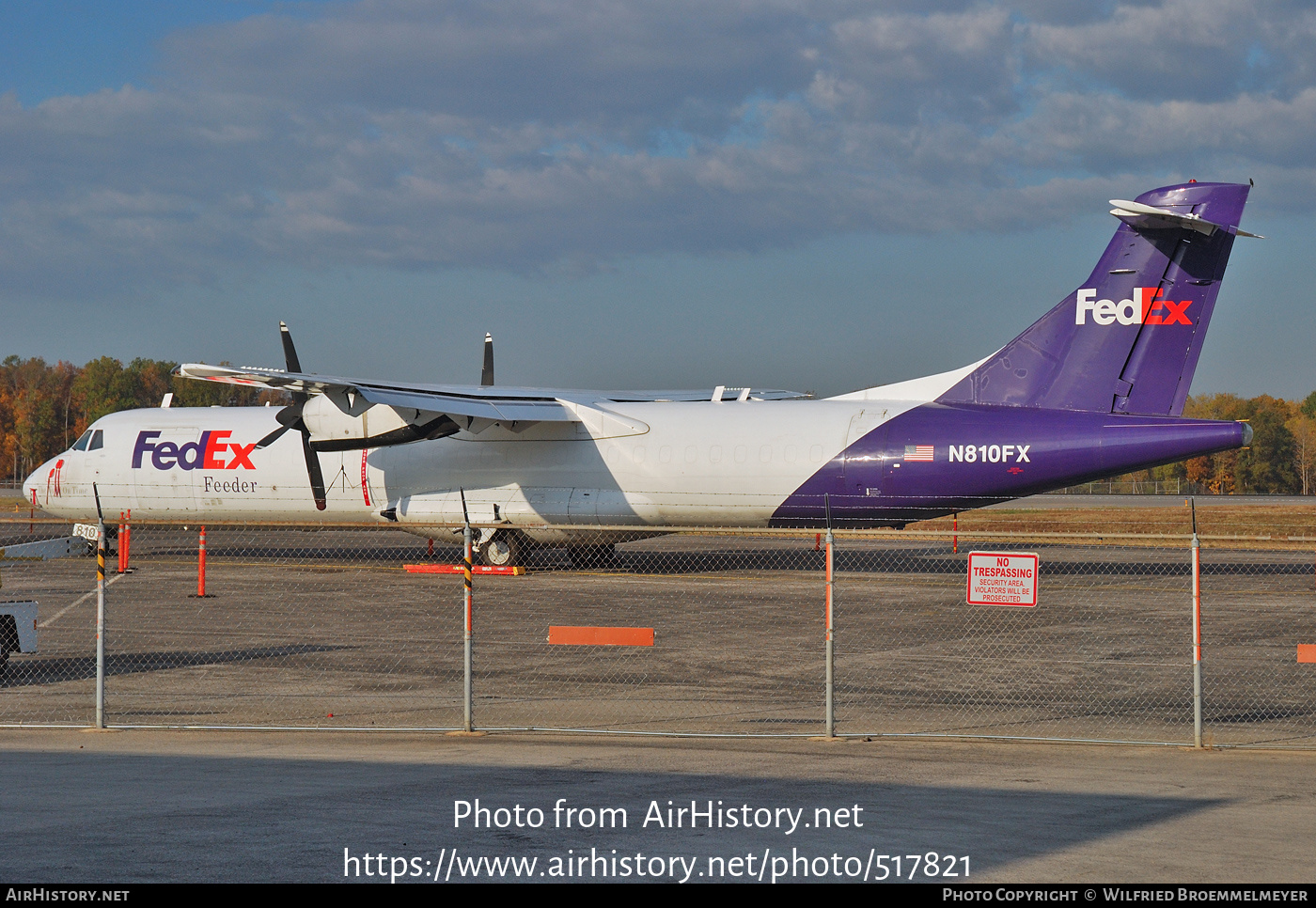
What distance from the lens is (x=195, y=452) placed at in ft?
95.5

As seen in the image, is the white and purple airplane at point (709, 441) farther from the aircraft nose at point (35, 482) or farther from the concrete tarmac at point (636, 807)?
the concrete tarmac at point (636, 807)

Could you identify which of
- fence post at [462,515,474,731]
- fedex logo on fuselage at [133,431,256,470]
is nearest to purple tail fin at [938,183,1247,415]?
fence post at [462,515,474,731]

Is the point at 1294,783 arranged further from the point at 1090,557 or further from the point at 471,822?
the point at 1090,557

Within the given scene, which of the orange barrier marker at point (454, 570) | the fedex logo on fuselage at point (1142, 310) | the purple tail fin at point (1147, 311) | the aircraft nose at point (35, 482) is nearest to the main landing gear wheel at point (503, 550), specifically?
the orange barrier marker at point (454, 570)

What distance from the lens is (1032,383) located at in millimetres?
23219

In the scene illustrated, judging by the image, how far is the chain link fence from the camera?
37.8 ft

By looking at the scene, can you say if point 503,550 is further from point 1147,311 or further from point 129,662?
point 1147,311

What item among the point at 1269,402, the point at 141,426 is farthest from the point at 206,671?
the point at 1269,402

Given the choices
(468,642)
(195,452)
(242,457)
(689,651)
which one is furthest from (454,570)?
(468,642)

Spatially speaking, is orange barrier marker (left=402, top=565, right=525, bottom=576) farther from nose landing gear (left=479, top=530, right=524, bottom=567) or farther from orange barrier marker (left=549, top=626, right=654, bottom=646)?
orange barrier marker (left=549, top=626, right=654, bottom=646)

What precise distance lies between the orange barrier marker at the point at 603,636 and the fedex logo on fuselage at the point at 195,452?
1944cm

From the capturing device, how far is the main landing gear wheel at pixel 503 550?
86.7 ft

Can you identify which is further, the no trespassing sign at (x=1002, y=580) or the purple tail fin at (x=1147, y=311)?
the purple tail fin at (x=1147, y=311)

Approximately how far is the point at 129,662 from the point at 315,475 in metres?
13.0
